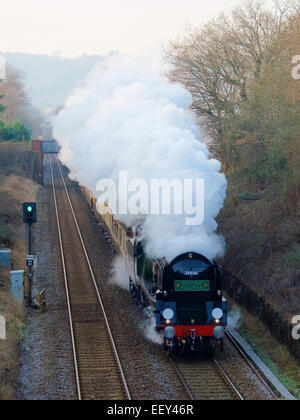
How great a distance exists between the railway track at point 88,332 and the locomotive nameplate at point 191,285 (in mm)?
2432

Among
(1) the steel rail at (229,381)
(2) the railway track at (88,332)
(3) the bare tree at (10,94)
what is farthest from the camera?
(3) the bare tree at (10,94)

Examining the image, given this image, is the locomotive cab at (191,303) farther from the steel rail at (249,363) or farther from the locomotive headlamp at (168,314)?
the steel rail at (249,363)

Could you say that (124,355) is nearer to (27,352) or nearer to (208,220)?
(27,352)

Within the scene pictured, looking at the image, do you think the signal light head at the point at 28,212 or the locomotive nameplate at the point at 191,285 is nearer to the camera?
the locomotive nameplate at the point at 191,285

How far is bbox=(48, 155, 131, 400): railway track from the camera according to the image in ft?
39.4

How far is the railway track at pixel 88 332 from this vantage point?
12.0 m

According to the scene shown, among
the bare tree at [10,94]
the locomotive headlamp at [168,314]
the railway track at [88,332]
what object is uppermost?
the bare tree at [10,94]

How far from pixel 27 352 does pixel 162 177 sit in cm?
602

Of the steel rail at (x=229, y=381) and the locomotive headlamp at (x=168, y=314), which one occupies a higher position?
the locomotive headlamp at (x=168, y=314)

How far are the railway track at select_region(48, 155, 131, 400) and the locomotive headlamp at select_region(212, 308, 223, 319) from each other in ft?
8.86

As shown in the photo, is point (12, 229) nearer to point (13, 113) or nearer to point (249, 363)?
point (249, 363)

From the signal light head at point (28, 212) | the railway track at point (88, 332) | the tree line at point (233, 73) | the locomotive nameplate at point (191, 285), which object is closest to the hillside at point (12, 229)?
the railway track at point (88, 332)
